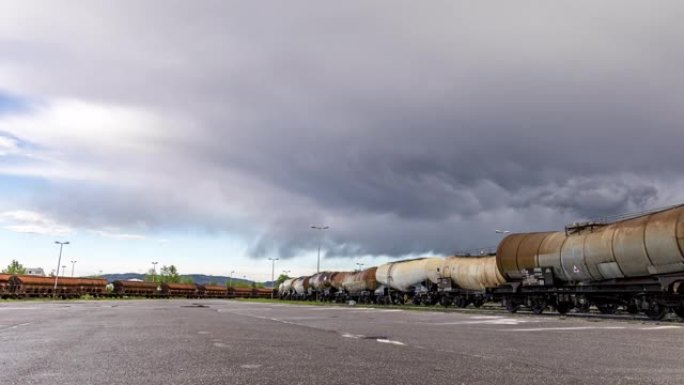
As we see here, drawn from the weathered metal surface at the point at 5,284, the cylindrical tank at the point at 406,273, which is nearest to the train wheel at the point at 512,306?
the cylindrical tank at the point at 406,273

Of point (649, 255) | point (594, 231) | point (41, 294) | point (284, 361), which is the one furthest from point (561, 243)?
point (41, 294)

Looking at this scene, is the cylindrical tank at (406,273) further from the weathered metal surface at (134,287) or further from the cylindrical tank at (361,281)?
the weathered metal surface at (134,287)

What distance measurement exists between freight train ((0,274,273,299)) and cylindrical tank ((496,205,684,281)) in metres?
55.9

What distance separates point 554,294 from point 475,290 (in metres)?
8.88

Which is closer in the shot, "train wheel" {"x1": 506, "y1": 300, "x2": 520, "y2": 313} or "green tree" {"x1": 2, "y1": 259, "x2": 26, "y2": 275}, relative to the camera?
"train wheel" {"x1": 506, "y1": 300, "x2": 520, "y2": 313}

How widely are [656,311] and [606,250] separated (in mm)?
3089

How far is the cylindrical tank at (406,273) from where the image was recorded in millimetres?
40969

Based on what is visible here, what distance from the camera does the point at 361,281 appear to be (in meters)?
53.6

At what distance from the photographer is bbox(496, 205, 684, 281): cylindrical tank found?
64.9 ft

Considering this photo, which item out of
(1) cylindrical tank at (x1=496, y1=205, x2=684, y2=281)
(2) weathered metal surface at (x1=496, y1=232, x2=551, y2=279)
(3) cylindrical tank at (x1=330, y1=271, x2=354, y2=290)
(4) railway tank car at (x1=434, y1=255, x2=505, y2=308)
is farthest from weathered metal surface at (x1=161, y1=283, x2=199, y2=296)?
(1) cylindrical tank at (x1=496, y1=205, x2=684, y2=281)

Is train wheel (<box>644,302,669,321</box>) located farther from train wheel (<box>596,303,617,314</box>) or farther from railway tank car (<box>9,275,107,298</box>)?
railway tank car (<box>9,275,107,298</box>)

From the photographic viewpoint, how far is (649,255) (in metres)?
20.5

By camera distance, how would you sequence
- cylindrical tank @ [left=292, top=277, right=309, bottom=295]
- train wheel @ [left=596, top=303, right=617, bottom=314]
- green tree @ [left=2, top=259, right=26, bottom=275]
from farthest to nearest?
green tree @ [left=2, top=259, right=26, bottom=275]
cylindrical tank @ [left=292, top=277, right=309, bottom=295]
train wheel @ [left=596, top=303, right=617, bottom=314]

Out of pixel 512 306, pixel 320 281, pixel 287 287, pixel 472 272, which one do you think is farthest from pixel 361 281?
pixel 287 287
